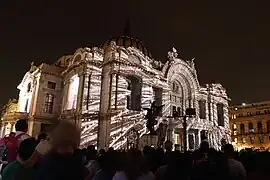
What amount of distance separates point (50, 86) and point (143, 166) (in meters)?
35.6

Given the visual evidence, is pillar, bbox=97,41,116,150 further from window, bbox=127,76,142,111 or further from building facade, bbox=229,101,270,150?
building facade, bbox=229,101,270,150

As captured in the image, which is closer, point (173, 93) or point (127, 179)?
point (127, 179)

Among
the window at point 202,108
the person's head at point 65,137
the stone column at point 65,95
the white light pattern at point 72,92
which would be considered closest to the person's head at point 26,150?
the person's head at point 65,137

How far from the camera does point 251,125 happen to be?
193 ft

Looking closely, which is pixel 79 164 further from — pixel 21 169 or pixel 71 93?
pixel 71 93

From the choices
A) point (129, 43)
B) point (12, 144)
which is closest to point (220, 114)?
point (129, 43)

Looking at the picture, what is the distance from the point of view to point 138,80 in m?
35.1

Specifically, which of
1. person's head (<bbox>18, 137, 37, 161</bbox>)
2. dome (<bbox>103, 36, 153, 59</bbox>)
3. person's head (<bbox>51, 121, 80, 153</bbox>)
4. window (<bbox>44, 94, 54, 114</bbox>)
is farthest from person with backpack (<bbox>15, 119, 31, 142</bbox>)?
dome (<bbox>103, 36, 153, 59</bbox>)

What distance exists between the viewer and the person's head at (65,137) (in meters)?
3.00

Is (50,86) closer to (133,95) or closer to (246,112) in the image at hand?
(133,95)

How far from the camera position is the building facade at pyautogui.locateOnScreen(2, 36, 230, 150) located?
3111 cm

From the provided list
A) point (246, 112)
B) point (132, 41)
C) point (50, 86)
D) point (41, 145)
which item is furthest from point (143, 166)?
point (246, 112)

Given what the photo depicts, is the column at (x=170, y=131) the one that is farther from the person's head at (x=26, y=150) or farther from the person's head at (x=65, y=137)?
the person's head at (x=65, y=137)

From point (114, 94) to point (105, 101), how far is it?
1527mm
